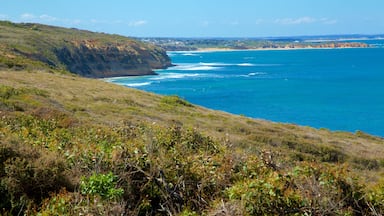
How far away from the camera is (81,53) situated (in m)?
92.6

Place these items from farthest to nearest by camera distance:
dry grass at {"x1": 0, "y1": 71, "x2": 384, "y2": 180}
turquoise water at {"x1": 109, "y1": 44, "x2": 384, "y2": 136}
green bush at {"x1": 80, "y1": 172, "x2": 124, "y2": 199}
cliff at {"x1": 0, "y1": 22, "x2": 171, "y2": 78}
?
cliff at {"x1": 0, "y1": 22, "x2": 171, "y2": 78} → turquoise water at {"x1": 109, "y1": 44, "x2": 384, "y2": 136} → dry grass at {"x1": 0, "y1": 71, "x2": 384, "y2": 180} → green bush at {"x1": 80, "y1": 172, "x2": 124, "y2": 199}

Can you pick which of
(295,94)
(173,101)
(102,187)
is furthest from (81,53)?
(102,187)

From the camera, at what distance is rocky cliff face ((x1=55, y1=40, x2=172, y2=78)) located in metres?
86.1

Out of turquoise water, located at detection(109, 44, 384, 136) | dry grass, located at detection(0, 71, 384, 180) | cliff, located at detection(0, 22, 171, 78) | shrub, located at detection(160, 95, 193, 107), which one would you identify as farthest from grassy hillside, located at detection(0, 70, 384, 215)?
cliff, located at detection(0, 22, 171, 78)

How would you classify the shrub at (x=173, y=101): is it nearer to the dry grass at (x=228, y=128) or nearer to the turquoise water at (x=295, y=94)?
the dry grass at (x=228, y=128)

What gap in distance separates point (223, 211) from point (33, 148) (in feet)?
11.5

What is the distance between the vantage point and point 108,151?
24.8 ft

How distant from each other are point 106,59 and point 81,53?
324 inches

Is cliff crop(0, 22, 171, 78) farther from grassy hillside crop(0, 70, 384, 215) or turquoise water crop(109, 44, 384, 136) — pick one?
grassy hillside crop(0, 70, 384, 215)

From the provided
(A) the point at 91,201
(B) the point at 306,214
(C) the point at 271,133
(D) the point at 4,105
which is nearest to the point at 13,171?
(A) the point at 91,201

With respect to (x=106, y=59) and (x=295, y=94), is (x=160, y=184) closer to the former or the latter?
(x=295, y=94)

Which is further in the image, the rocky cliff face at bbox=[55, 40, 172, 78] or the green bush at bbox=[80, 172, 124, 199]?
the rocky cliff face at bbox=[55, 40, 172, 78]

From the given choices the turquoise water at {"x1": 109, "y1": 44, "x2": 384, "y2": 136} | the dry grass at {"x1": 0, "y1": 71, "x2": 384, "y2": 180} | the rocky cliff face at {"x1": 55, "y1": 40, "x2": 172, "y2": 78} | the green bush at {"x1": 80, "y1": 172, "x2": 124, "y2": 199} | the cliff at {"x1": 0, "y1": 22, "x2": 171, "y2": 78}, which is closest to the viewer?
the green bush at {"x1": 80, "y1": 172, "x2": 124, "y2": 199}

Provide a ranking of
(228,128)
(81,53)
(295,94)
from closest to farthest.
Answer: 1. (228,128)
2. (295,94)
3. (81,53)
